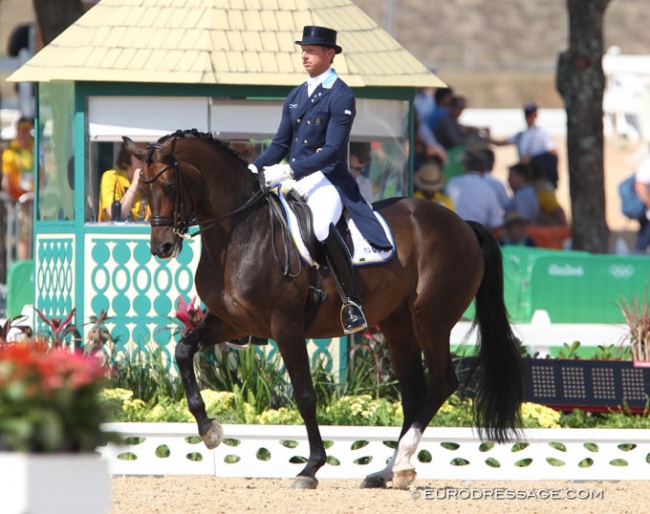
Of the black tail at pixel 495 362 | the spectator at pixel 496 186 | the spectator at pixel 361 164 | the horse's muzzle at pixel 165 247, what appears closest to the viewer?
the horse's muzzle at pixel 165 247

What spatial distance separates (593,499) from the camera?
8688 mm

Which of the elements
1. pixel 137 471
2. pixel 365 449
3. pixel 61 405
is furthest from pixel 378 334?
pixel 61 405

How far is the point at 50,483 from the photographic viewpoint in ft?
15.9

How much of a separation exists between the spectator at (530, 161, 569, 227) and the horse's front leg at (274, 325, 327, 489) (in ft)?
36.0

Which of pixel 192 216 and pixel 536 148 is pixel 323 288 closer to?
pixel 192 216

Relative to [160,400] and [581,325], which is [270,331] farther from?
[581,325]

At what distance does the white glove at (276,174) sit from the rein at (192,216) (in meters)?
0.09

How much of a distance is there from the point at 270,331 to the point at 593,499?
219 cm

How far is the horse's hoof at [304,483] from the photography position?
8.71m

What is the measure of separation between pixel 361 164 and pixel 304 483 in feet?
12.2

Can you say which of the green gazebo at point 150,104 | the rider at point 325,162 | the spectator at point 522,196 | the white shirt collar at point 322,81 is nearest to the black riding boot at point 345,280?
the rider at point 325,162

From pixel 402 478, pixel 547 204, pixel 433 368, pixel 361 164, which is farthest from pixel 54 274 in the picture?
pixel 547 204

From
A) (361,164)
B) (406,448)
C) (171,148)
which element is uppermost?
(171,148)

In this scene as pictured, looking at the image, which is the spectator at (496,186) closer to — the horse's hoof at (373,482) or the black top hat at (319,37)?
the black top hat at (319,37)
